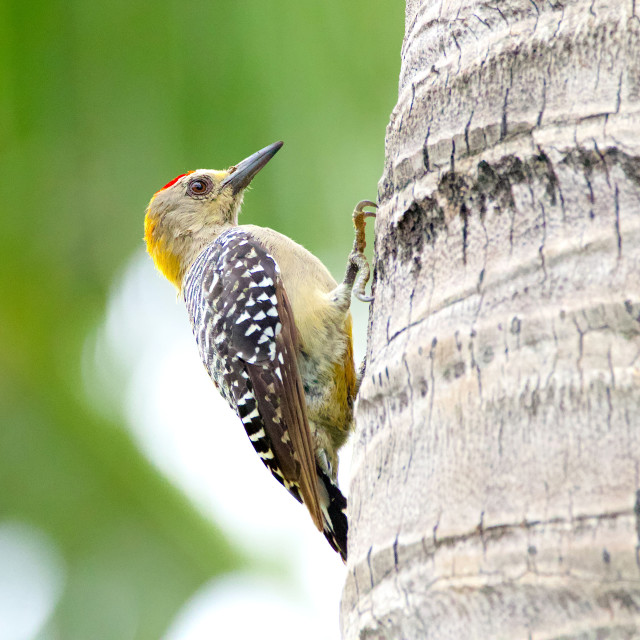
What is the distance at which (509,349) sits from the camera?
1.74 m

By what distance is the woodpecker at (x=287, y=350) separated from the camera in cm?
447

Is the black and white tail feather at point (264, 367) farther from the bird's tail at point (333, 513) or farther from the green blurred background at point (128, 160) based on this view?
the green blurred background at point (128, 160)

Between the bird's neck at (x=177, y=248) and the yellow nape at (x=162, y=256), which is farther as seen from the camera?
the yellow nape at (x=162, y=256)

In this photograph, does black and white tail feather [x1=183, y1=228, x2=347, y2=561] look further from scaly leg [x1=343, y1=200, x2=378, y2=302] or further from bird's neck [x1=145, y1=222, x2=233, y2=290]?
bird's neck [x1=145, y1=222, x2=233, y2=290]

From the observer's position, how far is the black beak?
205 inches

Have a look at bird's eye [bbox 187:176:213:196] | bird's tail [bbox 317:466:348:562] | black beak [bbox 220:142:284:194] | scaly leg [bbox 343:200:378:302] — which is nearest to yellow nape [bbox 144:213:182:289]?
bird's eye [bbox 187:176:213:196]

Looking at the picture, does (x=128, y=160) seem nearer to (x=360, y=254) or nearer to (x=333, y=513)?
(x=360, y=254)

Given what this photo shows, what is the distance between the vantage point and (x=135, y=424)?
571cm

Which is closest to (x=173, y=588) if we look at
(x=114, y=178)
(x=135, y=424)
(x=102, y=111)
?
→ (x=135, y=424)

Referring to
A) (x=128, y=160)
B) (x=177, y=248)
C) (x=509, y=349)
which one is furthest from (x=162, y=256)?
(x=509, y=349)

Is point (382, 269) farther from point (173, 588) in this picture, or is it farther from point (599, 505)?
point (173, 588)

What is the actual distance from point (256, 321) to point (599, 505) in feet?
10.8

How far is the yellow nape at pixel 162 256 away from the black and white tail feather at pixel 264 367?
3.29ft

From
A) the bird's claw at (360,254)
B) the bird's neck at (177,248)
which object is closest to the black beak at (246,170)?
the bird's neck at (177,248)
